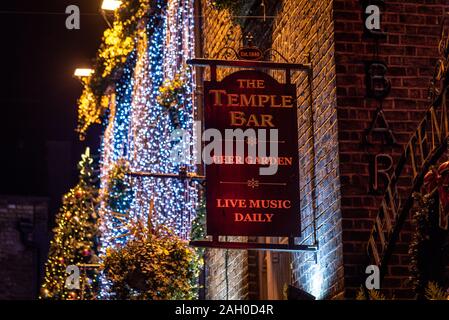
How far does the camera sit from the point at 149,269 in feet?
42.4

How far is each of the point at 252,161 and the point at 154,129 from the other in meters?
6.59

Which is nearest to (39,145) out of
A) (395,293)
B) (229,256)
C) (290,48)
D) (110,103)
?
(110,103)

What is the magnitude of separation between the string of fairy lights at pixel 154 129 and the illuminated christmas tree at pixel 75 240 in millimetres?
672

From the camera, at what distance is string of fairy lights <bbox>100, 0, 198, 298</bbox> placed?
49.5 feet

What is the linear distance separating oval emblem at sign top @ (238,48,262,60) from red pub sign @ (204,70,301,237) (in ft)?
1.59

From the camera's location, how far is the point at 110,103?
66.4 ft

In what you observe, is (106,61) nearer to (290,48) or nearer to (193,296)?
(193,296)

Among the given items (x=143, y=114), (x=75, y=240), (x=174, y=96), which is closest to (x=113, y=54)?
(x=143, y=114)

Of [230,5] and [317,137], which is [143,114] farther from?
[317,137]

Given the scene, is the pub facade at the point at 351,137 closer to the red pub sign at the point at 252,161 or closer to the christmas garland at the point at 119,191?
the red pub sign at the point at 252,161

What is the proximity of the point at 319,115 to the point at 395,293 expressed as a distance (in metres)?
1.93

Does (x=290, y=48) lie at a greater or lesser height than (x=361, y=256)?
greater

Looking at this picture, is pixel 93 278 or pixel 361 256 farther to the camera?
pixel 93 278

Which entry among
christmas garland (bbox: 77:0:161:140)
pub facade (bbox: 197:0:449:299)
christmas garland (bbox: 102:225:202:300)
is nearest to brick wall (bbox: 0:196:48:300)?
christmas garland (bbox: 77:0:161:140)
